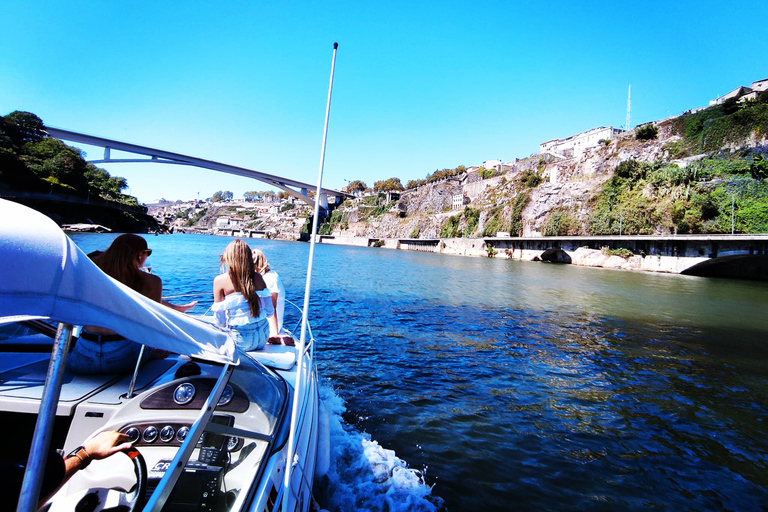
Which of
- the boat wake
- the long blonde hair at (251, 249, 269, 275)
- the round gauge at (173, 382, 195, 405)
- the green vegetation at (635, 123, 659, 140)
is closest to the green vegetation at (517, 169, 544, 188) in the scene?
the green vegetation at (635, 123, 659, 140)

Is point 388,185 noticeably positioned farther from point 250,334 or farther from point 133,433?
point 133,433

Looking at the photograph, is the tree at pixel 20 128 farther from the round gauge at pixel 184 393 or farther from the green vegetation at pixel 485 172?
the green vegetation at pixel 485 172

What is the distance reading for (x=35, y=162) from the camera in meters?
61.9

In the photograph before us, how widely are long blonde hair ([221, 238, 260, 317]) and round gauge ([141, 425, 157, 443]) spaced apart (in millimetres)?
1687

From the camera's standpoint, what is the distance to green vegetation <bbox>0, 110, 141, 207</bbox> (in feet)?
167

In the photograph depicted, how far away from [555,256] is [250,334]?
5720 centimetres

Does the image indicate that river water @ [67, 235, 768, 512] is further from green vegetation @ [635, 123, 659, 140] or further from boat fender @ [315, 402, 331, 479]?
green vegetation @ [635, 123, 659, 140]

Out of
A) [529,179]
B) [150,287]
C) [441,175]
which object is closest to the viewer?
[150,287]

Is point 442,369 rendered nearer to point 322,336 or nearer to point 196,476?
point 322,336

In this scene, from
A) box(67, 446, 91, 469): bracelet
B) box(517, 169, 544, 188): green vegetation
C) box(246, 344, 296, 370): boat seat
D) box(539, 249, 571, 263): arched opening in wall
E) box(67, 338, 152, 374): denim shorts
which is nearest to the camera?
box(67, 446, 91, 469): bracelet

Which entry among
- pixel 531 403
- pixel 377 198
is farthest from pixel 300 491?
pixel 377 198

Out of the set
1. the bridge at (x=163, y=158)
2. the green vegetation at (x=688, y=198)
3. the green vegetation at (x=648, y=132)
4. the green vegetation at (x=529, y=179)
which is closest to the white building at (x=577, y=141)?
the green vegetation at (x=529, y=179)

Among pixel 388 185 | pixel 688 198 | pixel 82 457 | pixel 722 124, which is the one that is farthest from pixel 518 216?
pixel 388 185

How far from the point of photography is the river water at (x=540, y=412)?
4.05 meters
